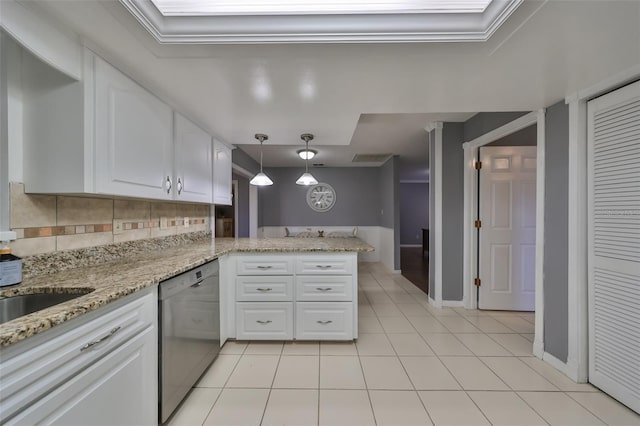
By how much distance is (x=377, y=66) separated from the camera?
1.49 m

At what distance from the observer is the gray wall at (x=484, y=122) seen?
8.38 feet

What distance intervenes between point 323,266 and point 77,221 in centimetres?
174

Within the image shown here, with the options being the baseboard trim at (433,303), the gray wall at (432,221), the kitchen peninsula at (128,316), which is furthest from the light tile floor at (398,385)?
the gray wall at (432,221)

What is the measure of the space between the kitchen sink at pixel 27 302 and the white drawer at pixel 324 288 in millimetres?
1517

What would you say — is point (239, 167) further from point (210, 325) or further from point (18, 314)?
point (18, 314)

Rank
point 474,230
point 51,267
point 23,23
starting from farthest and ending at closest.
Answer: point 474,230 < point 51,267 < point 23,23

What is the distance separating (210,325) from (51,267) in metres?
1.01

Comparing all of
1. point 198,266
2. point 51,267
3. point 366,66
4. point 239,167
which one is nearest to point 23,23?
point 51,267

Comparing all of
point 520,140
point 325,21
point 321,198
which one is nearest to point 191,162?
point 325,21

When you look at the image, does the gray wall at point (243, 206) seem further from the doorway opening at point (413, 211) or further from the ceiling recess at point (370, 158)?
the doorway opening at point (413, 211)

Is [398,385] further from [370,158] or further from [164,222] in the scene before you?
[370,158]

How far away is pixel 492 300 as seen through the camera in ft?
10.4

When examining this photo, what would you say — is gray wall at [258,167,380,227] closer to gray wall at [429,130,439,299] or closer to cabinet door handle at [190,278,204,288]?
gray wall at [429,130,439,299]

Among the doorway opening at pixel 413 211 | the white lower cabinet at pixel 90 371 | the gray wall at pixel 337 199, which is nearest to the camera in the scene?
the white lower cabinet at pixel 90 371
